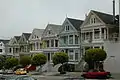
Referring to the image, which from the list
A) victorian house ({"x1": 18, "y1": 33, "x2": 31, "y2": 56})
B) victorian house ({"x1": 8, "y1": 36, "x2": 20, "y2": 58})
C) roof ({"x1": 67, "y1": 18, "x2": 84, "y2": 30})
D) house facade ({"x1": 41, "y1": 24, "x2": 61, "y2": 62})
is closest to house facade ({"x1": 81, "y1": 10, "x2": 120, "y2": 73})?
roof ({"x1": 67, "y1": 18, "x2": 84, "y2": 30})

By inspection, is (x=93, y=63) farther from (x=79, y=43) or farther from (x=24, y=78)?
(x=24, y=78)

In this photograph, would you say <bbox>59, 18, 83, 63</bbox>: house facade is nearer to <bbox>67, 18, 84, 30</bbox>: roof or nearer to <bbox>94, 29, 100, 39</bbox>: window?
<bbox>67, 18, 84, 30</bbox>: roof

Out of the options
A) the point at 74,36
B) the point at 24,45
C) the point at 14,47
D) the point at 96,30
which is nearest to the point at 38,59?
the point at 74,36

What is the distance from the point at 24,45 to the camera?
84750 millimetres

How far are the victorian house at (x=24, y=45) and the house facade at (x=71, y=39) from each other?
16855 millimetres

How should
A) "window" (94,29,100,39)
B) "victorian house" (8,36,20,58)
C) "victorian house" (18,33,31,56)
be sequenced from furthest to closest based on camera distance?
1. "victorian house" (8,36,20,58)
2. "victorian house" (18,33,31,56)
3. "window" (94,29,100,39)

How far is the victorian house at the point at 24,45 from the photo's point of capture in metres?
83.2

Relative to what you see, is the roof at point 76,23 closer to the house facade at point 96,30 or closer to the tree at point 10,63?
the house facade at point 96,30

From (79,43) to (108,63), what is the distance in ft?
32.3

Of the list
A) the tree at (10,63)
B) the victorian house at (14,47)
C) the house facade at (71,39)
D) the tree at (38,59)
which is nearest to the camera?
the house facade at (71,39)

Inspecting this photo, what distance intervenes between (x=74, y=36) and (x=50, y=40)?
9.77 metres

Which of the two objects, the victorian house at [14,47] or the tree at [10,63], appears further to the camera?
the victorian house at [14,47]

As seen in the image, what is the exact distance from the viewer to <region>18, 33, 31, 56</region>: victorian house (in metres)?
83.2

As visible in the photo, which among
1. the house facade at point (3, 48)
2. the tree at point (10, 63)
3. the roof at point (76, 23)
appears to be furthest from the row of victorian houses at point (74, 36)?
the house facade at point (3, 48)
